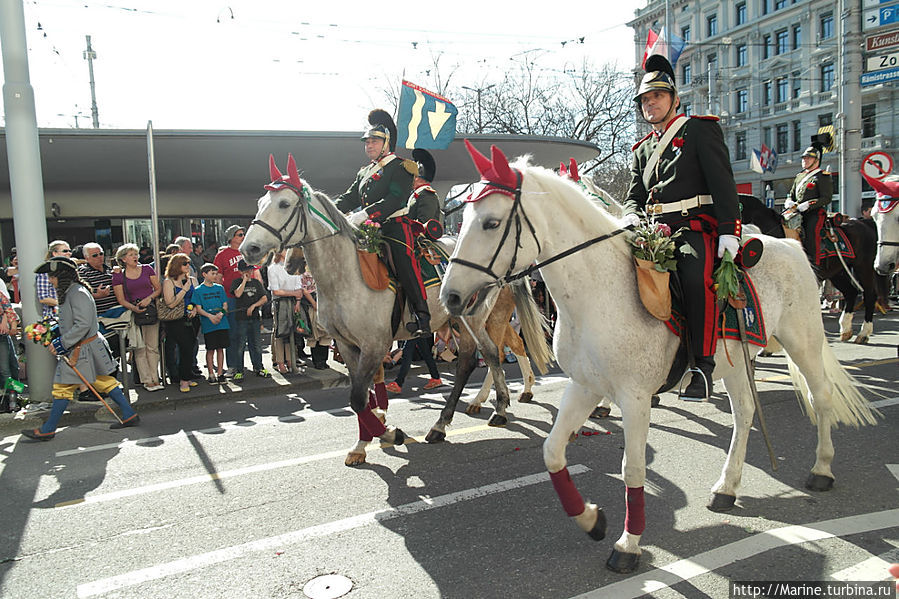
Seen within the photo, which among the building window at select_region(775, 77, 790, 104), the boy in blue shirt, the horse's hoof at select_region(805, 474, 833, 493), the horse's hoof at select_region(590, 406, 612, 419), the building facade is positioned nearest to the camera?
the horse's hoof at select_region(805, 474, 833, 493)

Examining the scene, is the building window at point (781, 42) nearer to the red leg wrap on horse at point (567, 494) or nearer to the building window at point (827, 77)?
the building window at point (827, 77)

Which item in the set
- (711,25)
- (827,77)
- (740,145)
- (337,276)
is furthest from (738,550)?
(711,25)

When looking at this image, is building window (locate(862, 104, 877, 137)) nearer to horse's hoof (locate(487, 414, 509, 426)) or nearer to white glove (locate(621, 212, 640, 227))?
horse's hoof (locate(487, 414, 509, 426))

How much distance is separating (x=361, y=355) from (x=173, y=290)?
4.81 meters

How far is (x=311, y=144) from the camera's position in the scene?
54.6 feet

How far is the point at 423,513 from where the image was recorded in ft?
14.5

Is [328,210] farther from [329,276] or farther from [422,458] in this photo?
[422,458]

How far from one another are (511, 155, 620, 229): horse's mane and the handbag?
7.28 m

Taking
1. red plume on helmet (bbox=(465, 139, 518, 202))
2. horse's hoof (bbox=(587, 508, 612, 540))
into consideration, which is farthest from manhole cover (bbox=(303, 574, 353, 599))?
red plume on helmet (bbox=(465, 139, 518, 202))

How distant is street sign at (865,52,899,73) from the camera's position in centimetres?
1325

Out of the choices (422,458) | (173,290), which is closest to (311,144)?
(173,290)

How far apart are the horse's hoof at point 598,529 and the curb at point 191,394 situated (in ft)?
20.3

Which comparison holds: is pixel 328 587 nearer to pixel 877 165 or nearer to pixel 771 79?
pixel 877 165

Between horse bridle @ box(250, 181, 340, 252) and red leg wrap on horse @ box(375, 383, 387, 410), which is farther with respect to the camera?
red leg wrap on horse @ box(375, 383, 387, 410)
